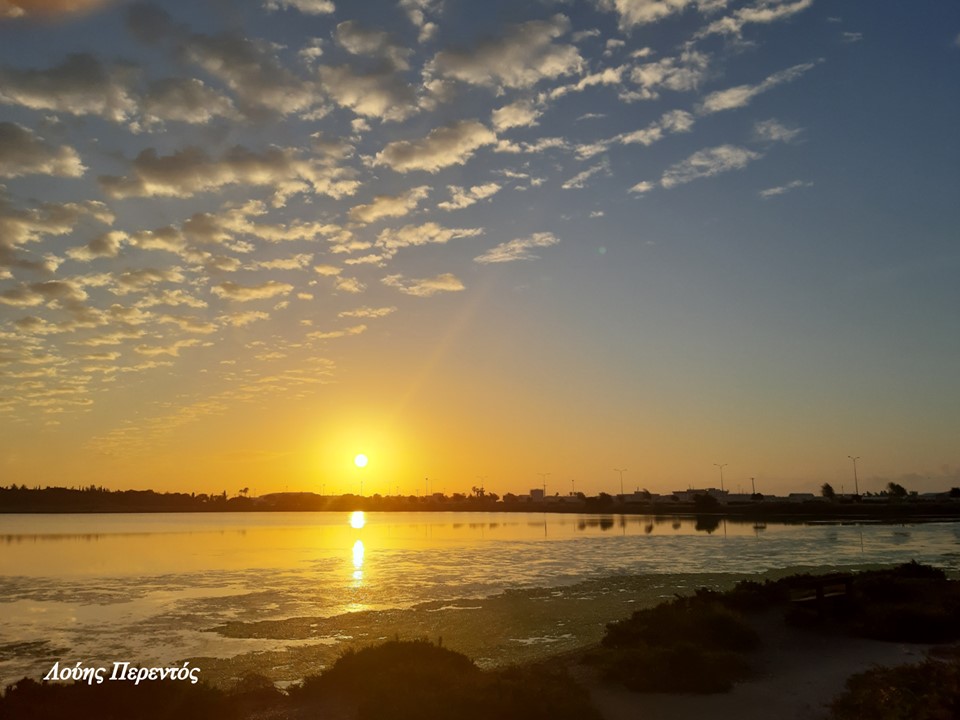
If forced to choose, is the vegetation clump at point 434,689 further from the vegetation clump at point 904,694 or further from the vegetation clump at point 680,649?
the vegetation clump at point 904,694

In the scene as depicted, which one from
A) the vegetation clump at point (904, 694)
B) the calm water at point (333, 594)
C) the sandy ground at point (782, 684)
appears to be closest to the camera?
the vegetation clump at point (904, 694)

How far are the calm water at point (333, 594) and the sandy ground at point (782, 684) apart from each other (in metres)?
6.77

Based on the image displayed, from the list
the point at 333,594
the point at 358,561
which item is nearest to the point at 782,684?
the point at 333,594

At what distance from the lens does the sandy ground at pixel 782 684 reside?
14.5m

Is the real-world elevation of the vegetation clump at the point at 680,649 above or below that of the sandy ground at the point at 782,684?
above

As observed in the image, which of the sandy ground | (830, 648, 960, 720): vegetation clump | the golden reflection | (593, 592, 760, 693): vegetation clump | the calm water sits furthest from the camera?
the golden reflection

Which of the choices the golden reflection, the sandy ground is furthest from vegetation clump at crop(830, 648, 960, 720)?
the golden reflection

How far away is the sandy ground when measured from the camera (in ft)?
47.7

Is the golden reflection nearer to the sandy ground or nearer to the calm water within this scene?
the calm water

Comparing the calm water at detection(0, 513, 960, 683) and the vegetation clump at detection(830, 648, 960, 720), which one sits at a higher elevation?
the vegetation clump at detection(830, 648, 960, 720)

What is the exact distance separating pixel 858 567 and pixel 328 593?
33140 mm

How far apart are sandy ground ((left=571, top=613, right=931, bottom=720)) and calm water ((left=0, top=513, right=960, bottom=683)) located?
677cm

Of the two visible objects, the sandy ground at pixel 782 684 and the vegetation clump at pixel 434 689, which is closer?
the vegetation clump at pixel 434 689

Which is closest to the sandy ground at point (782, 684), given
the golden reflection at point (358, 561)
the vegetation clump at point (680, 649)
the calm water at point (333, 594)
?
the vegetation clump at point (680, 649)
